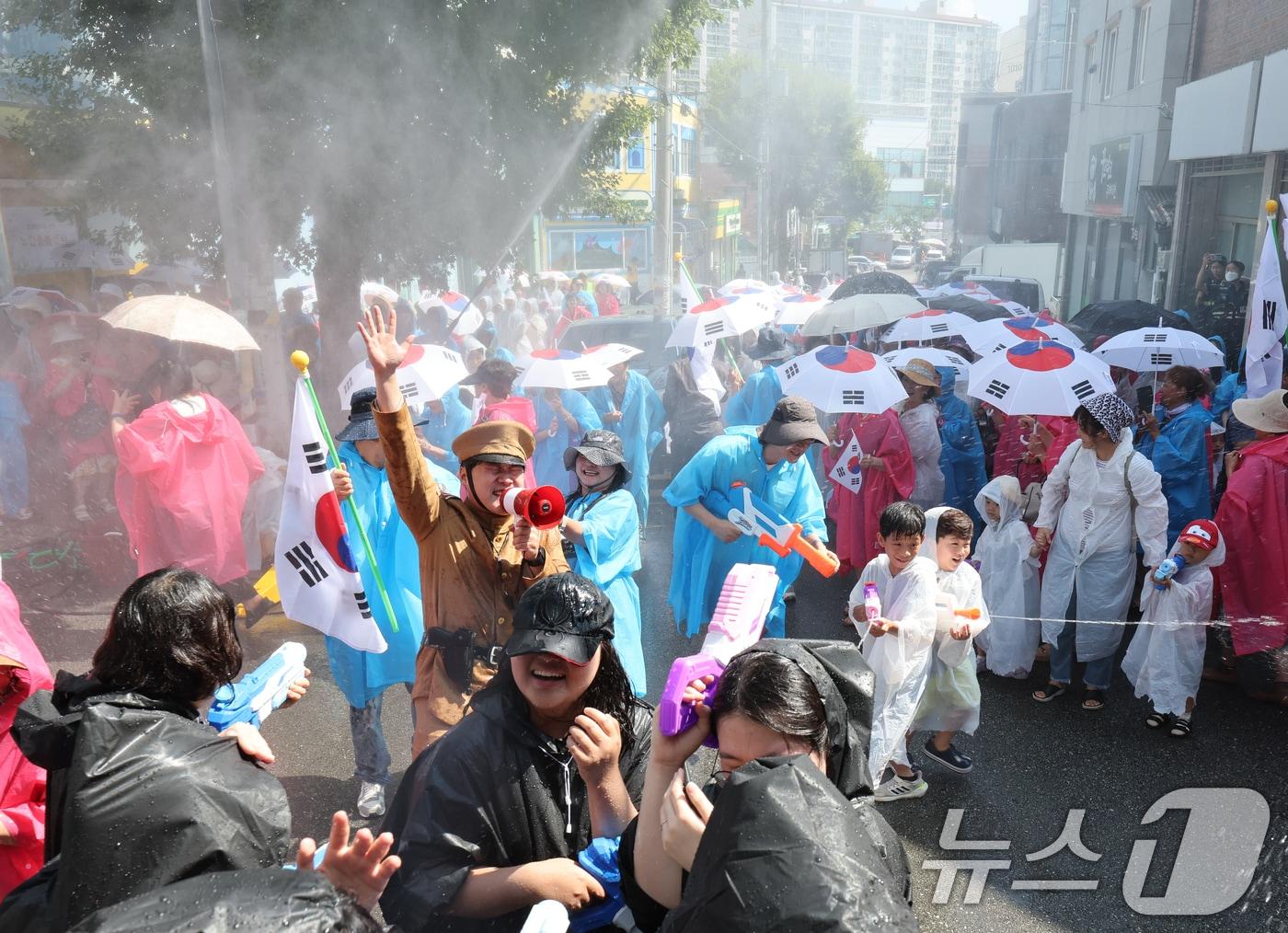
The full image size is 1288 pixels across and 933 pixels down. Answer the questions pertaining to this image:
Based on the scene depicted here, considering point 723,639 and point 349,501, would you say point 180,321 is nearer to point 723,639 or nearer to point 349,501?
point 349,501

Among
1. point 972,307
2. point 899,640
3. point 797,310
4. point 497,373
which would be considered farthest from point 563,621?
point 972,307

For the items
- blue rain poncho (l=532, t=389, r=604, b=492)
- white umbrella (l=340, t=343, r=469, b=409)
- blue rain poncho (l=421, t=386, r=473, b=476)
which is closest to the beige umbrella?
white umbrella (l=340, t=343, r=469, b=409)

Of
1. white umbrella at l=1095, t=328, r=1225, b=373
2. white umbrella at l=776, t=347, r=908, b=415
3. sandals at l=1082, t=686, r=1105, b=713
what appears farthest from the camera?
white umbrella at l=1095, t=328, r=1225, b=373

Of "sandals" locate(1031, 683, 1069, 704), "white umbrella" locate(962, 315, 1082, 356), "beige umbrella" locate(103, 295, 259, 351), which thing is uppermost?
"beige umbrella" locate(103, 295, 259, 351)

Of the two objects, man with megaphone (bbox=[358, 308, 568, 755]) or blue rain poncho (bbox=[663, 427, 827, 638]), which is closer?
man with megaphone (bbox=[358, 308, 568, 755])

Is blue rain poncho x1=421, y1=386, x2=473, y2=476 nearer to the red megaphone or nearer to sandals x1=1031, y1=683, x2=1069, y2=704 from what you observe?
sandals x1=1031, y1=683, x2=1069, y2=704

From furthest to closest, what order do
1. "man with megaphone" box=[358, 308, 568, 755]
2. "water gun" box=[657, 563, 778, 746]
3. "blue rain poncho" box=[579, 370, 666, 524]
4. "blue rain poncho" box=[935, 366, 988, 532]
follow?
"blue rain poncho" box=[579, 370, 666, 524] → "blue rain poncho" box=[935, 366, 988, 532] → "man with megaphone" box=[358, 308, 568, 755] → "water gun" box=[657, 563, 778, 746]

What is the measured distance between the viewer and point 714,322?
8.23 meters

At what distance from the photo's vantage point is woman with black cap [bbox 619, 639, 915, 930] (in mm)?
1179

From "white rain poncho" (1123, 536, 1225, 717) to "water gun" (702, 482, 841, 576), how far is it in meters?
1.57

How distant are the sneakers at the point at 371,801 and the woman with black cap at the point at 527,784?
6.89ft

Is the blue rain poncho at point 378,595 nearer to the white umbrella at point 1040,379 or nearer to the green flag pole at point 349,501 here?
the green flag pole at point 349,501

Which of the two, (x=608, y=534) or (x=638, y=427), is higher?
(x=608, y=534)

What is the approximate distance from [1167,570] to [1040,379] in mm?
1421
